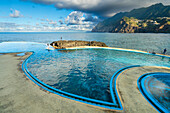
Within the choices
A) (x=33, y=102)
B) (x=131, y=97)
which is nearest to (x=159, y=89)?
(x=131, y=97)

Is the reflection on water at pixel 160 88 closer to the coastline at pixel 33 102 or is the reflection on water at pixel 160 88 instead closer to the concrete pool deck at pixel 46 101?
the concrete pool deck at pixel 46 101

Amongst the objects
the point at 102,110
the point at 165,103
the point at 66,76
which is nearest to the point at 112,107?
the point at 102,110

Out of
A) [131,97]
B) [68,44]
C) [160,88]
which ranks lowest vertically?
[160,88]

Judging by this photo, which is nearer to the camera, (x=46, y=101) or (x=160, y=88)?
(x=46, y=101)

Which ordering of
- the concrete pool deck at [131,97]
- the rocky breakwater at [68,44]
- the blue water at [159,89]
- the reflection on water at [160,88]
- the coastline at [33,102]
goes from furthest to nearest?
the rocky breakwater at [68,44] → the reflection on water at [160,88] → the blue water at [159,89] → the concrete pool deck at [131,97] → the coastline at [33,102]

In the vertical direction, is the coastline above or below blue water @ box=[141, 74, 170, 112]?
above

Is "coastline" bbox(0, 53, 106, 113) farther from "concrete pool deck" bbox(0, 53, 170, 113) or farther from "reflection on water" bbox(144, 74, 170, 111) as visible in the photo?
"reflection on water" bbox(144, 74, 170, 111)

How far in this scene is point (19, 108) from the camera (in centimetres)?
630

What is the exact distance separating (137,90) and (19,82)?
13668 mm

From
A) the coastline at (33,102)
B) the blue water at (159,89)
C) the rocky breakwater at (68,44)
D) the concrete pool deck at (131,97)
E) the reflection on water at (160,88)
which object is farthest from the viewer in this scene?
the rocky breakwater at (68,44)

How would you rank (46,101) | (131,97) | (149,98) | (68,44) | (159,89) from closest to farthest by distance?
(46,101), (149,98), (131,97), (159,89), (68,44)

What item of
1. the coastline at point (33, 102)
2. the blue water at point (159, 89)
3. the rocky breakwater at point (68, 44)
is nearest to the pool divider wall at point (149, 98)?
the blue water at point (159, 89)

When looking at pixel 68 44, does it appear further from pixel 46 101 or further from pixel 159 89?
pixel 159 89

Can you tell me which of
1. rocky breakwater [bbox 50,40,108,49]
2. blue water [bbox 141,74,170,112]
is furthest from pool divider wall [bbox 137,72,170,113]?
rocky breakwater [bbox 50,40,108,49]
